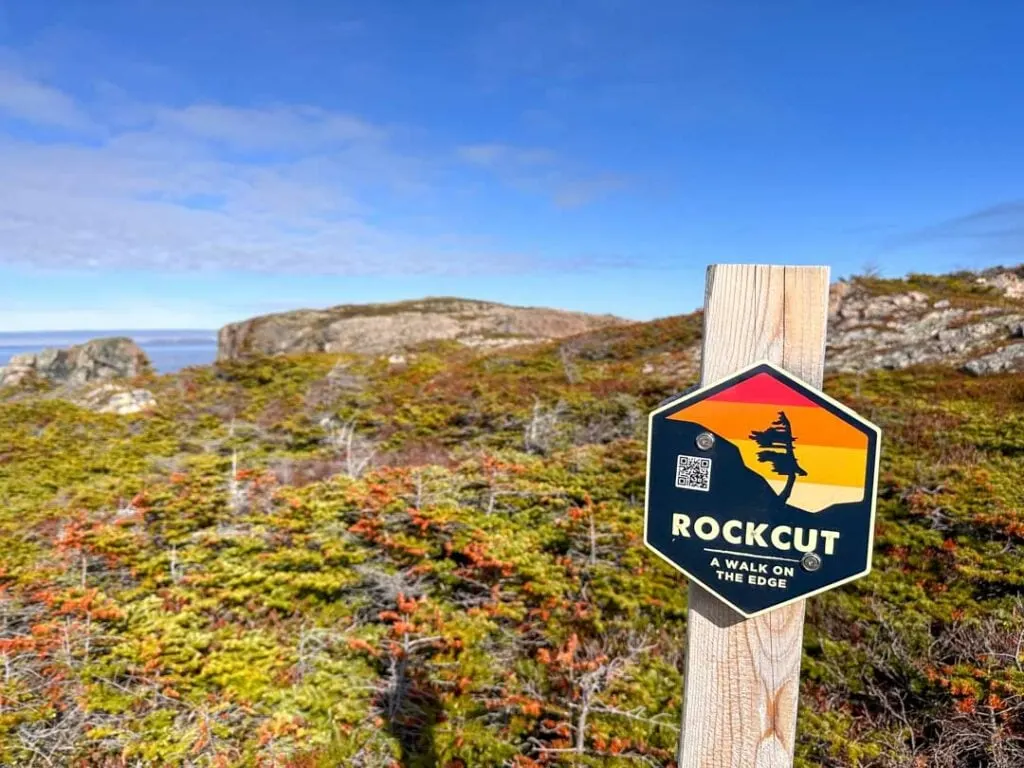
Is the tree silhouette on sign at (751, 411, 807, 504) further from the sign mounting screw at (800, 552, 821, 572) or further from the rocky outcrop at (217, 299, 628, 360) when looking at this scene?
the rocky outcrop at (217, 299, 628, 360)

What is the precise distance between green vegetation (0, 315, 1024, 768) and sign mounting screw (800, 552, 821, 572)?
2.29 meters

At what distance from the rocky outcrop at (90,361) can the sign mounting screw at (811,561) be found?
25791 millimetres

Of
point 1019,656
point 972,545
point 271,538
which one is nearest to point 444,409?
point 271,538

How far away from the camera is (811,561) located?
40.6 inches

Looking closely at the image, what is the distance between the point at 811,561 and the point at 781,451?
22cm

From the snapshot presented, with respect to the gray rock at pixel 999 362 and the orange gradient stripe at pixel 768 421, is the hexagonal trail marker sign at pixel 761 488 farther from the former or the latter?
the gray rock at pixel 999 362

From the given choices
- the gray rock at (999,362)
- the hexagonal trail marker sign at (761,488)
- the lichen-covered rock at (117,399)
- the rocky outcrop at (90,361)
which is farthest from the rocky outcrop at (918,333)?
the rocky outcrop at (90,361)

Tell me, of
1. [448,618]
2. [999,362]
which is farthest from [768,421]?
[999,362]

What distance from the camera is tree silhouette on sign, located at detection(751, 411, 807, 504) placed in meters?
1.03

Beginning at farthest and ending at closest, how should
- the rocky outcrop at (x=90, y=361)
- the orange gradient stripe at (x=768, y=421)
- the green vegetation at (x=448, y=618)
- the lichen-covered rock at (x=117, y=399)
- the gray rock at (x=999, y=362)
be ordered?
the rocky outcrop at (x=90, y=361) → the lichen-covered rock at (x=117, y=399) → the gray rock at (x=999, y=362) → the green vegetation at (x=448, y=618) → the orange gradient stripe at (x=768, y=421)

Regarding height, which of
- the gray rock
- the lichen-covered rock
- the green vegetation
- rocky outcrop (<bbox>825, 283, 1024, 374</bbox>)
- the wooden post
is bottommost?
the green vegetation

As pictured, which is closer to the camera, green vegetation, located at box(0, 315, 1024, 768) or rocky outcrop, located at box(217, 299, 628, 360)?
green vegetation, located at box(0, 315, 1024, 768)

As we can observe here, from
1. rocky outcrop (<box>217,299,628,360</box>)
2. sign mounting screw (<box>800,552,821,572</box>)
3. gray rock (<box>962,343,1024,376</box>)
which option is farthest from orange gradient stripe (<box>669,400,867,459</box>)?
rocky outcrop (<box>217,299,628,360</box>)

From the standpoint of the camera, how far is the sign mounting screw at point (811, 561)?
103cm
